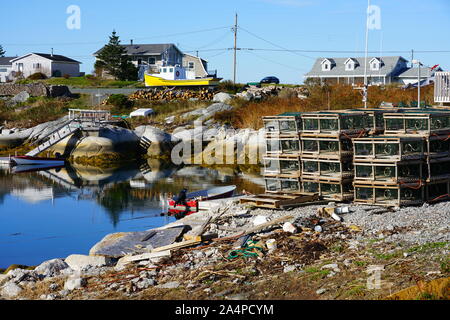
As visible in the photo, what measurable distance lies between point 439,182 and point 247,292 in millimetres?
9657

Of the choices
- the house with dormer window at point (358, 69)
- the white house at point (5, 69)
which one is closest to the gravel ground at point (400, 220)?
the house with dormer window at point (358, 69)

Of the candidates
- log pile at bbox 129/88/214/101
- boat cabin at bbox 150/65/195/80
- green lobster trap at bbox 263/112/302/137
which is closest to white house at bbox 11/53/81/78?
boat cabin at bbox 150/65/195/80

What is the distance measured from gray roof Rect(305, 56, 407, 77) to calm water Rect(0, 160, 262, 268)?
34077 millimetres

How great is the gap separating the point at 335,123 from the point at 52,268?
961 centimetres

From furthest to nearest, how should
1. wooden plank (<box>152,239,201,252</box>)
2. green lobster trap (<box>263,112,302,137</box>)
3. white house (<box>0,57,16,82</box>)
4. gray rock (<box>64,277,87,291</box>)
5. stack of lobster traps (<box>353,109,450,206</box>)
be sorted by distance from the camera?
white house (<box>0,57,16,82</box>)
green lobster trap (<box>263,112,302,137</box>)
stack of lobster traps (<box>353,109,450,206</box>)
wooden plank (<box>152,239,201,252</box>)
gray rock (<box>64,277,87,291</box>)

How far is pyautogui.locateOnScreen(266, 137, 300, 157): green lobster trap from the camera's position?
2119cm

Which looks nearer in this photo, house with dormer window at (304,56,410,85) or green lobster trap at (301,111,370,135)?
green lobster trap at (301,111,370,135)

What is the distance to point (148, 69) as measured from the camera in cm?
7206

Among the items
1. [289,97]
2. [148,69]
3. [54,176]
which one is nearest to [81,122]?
[54,176]

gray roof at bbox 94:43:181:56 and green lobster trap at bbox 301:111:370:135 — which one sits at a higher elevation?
gray roof at bbox 94:43:181:56

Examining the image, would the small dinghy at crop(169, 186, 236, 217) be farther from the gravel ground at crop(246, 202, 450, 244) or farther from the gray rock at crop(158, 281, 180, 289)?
the gray rock at crop(158, 281, 180, 289)

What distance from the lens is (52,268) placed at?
48.5 feet

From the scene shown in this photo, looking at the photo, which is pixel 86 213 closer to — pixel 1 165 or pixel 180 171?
pixel 180 171

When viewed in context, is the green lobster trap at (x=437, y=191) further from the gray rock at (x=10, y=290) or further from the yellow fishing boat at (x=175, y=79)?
the yellow fishing boat at (x=175, y=79)
